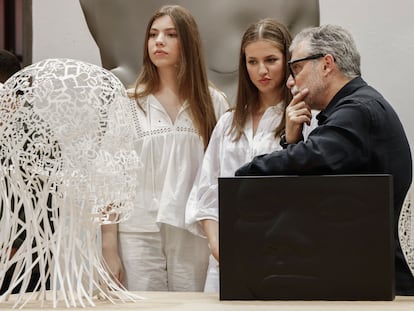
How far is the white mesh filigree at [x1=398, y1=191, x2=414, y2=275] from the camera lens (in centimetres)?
218

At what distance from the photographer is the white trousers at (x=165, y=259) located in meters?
3.07

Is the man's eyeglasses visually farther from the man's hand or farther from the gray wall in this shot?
the gray wall

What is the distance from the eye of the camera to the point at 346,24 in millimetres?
3666

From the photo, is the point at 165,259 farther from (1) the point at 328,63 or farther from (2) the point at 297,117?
(1) the point at 328,63

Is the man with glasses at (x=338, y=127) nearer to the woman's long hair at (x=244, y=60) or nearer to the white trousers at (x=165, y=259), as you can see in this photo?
the woman's long hair at (x=244, y=60)

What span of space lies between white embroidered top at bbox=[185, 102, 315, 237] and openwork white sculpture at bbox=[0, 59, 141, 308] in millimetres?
786

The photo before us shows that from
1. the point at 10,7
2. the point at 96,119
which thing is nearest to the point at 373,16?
the point at 96,119

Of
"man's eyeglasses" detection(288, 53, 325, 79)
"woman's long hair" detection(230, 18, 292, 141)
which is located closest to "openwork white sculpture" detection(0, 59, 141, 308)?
"man's eyeglasses" detection(288, 53, 325, 79)

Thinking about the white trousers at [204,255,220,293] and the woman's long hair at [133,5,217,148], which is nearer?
the white trousers at [204,255,220,293]

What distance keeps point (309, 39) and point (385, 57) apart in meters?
1.09

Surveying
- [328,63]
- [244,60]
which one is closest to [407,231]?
[328,63]

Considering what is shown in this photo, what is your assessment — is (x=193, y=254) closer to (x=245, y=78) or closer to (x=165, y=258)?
(x=165, y=258)

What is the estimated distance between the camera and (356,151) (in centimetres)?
231

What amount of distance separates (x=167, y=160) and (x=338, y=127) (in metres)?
0.96
